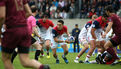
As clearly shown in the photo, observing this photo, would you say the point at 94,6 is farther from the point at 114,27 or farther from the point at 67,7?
the point at 114,27

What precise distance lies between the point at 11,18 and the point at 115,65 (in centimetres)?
584

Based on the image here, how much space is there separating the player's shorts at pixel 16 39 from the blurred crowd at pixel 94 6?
18778mm

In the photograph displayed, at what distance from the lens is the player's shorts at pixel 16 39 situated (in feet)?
21.3

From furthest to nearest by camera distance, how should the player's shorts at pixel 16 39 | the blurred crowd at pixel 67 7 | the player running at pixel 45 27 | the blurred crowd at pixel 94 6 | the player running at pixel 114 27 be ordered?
1. the blurred crowd at pixel 67 7
2. the blurred crowd at pixel 94 6
3. the player running at pixel 45 27
4. the player running at pixel 114 27
5. the player's shorts at pixel 16 39

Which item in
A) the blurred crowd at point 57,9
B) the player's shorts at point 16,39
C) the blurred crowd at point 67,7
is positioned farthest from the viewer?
the blurred crowd at point 57,9

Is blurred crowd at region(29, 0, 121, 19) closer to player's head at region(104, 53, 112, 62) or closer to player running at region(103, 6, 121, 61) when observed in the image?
player's head at region(104, 53, 112, 62)

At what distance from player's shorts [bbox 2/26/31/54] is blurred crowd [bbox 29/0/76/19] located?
20271 millimetres

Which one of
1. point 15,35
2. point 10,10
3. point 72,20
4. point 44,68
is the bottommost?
point 72,20

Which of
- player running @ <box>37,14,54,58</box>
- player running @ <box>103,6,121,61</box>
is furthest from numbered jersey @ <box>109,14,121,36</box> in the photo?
player running @ <box>37,14,54,58</box>

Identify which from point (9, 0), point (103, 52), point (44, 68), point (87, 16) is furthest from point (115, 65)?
point (87, 16)

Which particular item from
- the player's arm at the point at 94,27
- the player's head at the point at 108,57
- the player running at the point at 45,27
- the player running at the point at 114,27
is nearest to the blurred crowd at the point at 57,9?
the player running at the point at 45,27

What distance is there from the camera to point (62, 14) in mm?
27406

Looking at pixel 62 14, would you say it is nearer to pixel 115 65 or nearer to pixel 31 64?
pixel 115 65

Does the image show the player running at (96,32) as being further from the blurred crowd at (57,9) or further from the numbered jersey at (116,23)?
the blurred crowd at (57,9)
